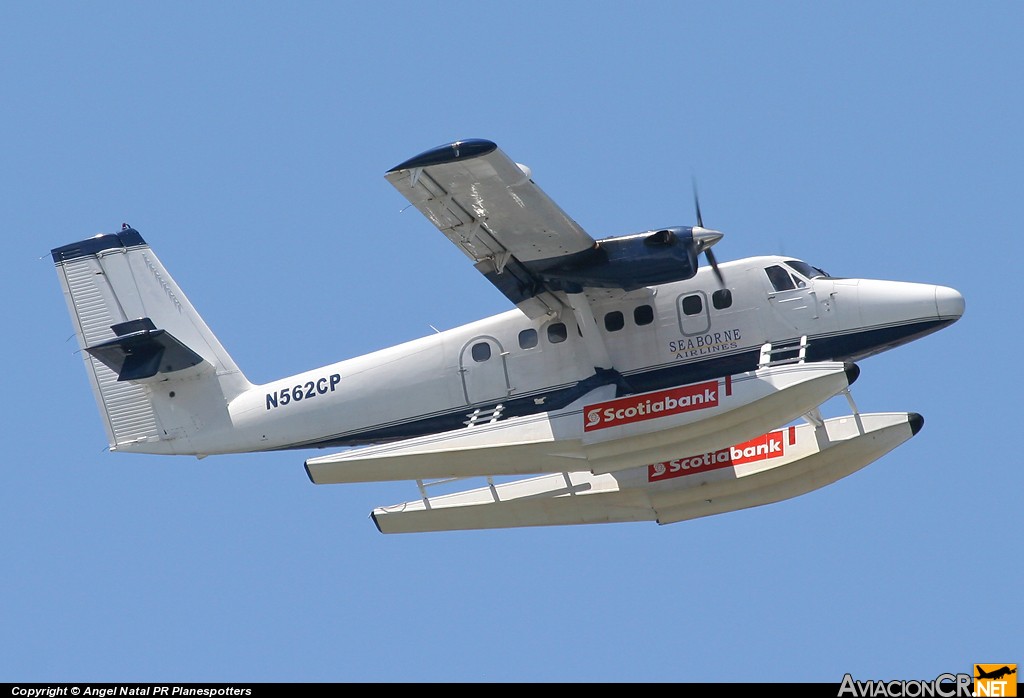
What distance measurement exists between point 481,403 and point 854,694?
689 cm

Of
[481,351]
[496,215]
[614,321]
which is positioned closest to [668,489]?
[614,321]

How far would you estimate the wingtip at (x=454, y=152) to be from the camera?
19.1 meters

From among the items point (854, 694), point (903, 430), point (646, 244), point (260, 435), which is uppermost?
point (646, 244)

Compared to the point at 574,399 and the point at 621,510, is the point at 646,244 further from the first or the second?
the point at 621,510

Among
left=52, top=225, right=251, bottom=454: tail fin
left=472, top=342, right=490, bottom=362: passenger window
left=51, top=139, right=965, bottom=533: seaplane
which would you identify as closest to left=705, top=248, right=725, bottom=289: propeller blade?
left=51, top=139, right=965, bottom=533: seaplane

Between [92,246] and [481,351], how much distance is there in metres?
6.11

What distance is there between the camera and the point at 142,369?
22938 millimetres

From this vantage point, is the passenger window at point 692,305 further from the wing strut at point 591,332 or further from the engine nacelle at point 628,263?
the wing strut at point 591,332

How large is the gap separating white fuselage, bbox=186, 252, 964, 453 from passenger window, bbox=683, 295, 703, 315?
13 mm

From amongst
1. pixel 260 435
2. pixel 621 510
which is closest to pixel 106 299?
pixel 260 435

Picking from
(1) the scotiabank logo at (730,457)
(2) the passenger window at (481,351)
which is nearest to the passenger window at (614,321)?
(2) the passenger window at (481,351)

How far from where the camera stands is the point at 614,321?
21.9 metres

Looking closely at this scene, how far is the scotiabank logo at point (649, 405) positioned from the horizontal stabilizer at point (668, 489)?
1.18m

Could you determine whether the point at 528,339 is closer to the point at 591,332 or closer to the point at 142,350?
the point at 591,332
